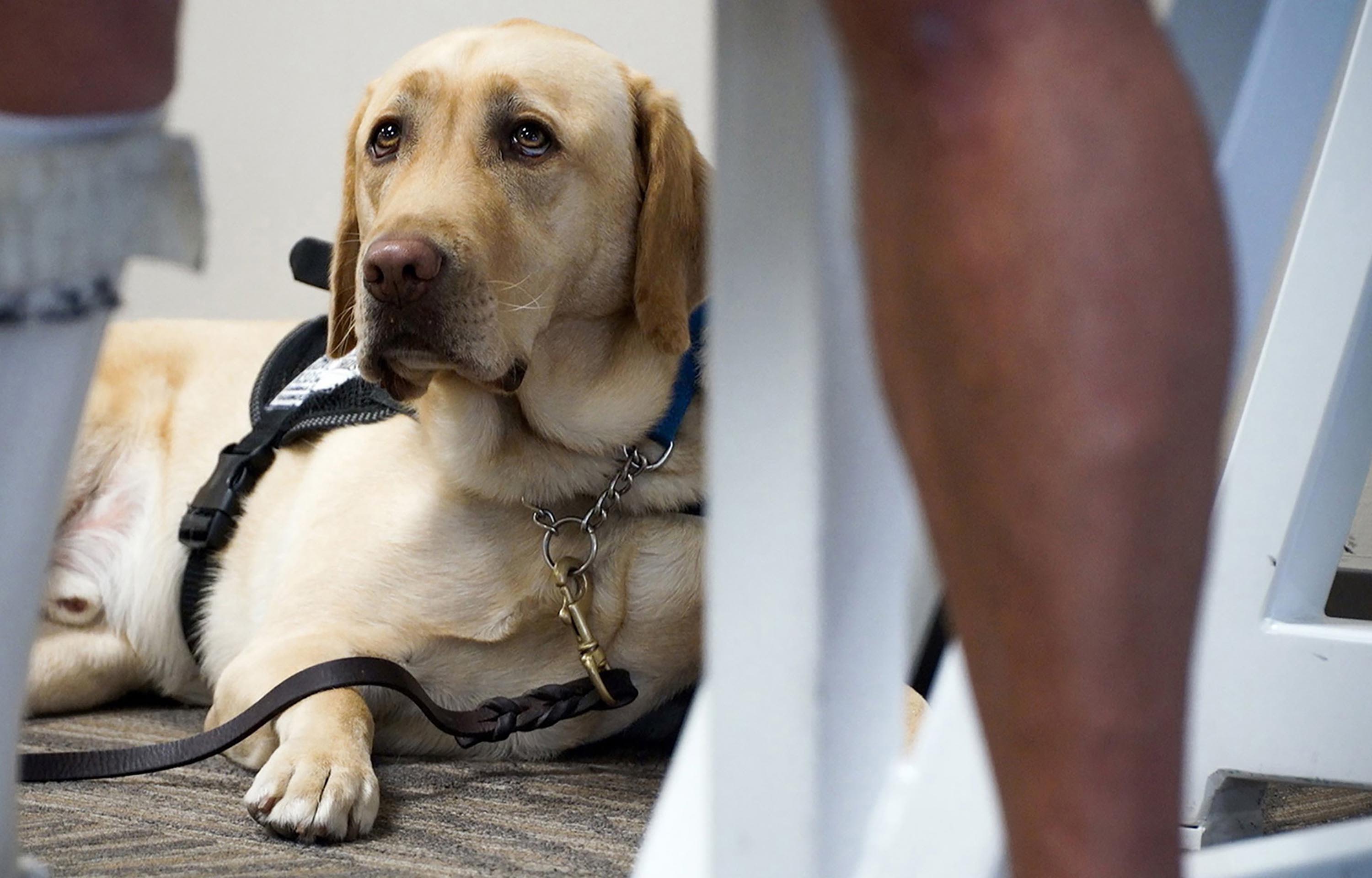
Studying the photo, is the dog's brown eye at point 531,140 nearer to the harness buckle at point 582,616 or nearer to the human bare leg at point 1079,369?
the harness buckle at point 582,616

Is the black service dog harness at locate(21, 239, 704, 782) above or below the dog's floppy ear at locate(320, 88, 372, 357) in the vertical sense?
below

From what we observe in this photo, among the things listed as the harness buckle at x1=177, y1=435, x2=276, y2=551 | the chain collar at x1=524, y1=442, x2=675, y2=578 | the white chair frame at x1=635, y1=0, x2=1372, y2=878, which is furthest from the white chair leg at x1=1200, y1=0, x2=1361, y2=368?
the harness buckle at x1=177, y1=435, x2=276, y2=551

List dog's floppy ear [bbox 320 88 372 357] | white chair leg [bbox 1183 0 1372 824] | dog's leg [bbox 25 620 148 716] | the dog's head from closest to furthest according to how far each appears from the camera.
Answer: white chair leg [bbox 1183 0 1372 824], the dog's head, dog's floppy ear [bbox 320 88 372 357], dog's leg [bbox 25 620 148 716]

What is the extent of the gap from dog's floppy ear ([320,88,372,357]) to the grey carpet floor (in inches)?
24.4

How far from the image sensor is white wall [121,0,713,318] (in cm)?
307

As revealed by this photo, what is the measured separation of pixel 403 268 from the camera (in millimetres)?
1543

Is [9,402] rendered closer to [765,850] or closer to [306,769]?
[765,850]

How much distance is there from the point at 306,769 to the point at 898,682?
989 millimetres

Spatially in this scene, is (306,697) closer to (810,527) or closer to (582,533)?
(582,533)

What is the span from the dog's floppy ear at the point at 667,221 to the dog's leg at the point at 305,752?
61 centimetres

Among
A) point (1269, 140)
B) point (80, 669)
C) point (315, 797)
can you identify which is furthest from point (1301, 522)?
point (80, 669)

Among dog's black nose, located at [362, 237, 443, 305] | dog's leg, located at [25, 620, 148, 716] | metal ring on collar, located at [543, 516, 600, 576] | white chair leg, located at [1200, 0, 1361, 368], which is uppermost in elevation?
white chair leg, located at [1200, 0, 1361, 368]

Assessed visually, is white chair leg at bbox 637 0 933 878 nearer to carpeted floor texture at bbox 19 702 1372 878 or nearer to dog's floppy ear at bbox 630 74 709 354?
carpeted floor texture at bbox 19 702 1372 878

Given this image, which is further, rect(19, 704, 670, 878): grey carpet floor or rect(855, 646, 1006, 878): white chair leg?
rect(19, 704, 670, 878): grey carpet floor
